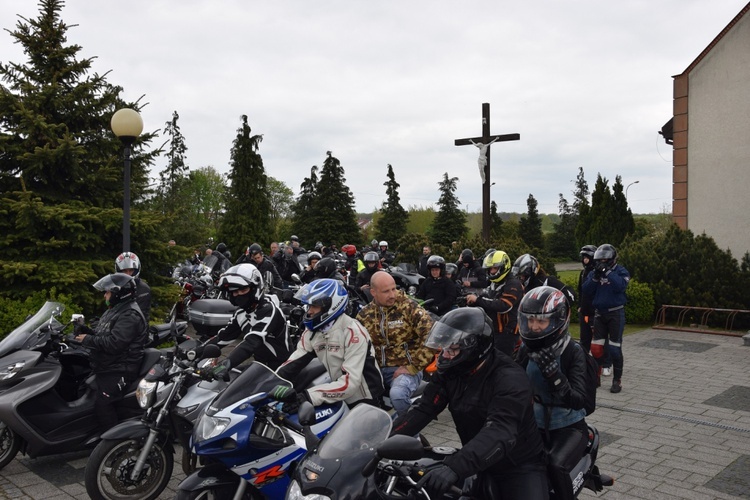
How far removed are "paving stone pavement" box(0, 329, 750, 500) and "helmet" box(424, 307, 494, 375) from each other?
2.63m

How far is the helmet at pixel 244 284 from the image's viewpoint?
5801mm

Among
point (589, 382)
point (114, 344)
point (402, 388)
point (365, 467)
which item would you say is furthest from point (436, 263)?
point (365, 467)

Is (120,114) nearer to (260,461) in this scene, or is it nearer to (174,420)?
(174,420)

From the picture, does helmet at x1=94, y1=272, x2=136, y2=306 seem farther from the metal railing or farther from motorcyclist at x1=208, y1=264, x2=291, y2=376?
the metal railing

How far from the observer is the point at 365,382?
15.4 ft

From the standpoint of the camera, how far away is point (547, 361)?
3705 millimetres

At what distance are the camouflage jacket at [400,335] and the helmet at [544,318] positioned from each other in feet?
5.81

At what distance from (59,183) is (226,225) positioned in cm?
3775

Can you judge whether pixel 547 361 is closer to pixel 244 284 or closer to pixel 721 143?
pixel 244 284

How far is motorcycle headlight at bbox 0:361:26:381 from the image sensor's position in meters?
5.61

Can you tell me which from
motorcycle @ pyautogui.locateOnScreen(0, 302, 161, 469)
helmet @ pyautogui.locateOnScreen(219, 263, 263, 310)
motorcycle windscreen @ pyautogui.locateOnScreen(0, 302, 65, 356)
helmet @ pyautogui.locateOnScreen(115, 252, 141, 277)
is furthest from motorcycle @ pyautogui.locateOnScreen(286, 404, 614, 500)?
helmet @ pyautogui.locateOnScreen(115, 252, 141, 277)

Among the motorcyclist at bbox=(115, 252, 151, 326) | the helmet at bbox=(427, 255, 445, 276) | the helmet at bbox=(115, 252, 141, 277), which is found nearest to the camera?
the motorcyclist at bbox=(115, 252, 151, 326)

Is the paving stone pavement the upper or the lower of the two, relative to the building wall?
lower

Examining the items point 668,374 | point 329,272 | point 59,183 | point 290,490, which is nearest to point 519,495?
point 290,490
